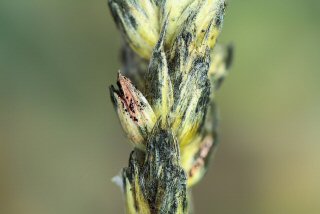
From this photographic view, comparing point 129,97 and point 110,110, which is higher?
point 110,110

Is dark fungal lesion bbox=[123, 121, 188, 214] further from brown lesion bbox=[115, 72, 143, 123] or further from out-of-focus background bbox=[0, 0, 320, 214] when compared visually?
out-of-focus background bbox=[0, 0, 320, 214]

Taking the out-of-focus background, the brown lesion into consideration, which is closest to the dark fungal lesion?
the brown lesion

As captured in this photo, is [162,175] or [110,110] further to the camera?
[110,110]

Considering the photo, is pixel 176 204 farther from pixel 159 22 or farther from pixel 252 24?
pixel 252 24

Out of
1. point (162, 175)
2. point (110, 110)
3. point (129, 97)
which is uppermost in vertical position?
point (110, 110)

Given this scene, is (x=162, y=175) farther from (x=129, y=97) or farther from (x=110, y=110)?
(x=110, y=110)

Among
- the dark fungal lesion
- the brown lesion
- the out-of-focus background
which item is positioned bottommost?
the dark fungal lesion

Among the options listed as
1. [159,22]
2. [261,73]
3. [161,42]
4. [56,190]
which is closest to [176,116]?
[161,42]

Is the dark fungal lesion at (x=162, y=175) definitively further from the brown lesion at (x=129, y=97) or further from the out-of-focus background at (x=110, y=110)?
the out-of-focus background at (x=110, y=110)

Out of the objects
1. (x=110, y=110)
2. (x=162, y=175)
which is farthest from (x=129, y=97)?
(x=110, y=110)

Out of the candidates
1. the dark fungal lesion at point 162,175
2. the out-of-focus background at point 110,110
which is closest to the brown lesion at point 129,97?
the dark fungal lesion at point 162,175
